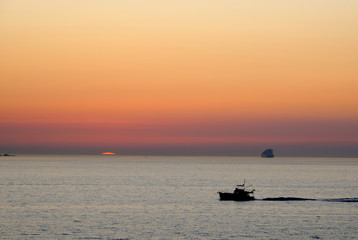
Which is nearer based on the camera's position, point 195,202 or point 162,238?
point 162,238

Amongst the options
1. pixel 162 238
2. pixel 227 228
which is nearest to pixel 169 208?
pixel 227 228

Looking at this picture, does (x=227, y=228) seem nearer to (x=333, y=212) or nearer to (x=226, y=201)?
(x=333, y=212)

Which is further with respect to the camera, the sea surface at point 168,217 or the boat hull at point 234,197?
the boat hull at point 234,197

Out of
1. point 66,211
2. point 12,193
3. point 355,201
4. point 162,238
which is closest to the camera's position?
point 162,238

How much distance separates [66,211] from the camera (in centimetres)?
11325

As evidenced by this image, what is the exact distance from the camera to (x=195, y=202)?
137875mm

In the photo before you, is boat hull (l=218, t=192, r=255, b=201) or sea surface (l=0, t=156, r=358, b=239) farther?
boat hull (l=218, t=192, r=255, b=201)

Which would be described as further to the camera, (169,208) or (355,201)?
(355,201)

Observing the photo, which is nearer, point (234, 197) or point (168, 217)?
point (168, 217)

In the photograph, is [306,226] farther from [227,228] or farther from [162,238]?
[162,238]

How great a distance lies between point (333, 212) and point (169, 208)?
33.3 m

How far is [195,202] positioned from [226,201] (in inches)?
355

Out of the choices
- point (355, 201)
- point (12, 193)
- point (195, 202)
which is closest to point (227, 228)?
point (195, 202)

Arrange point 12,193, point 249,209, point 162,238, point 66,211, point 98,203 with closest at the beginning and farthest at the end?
point 162,238, point 66,211, point 249,209, point 98,203, point 12,193
